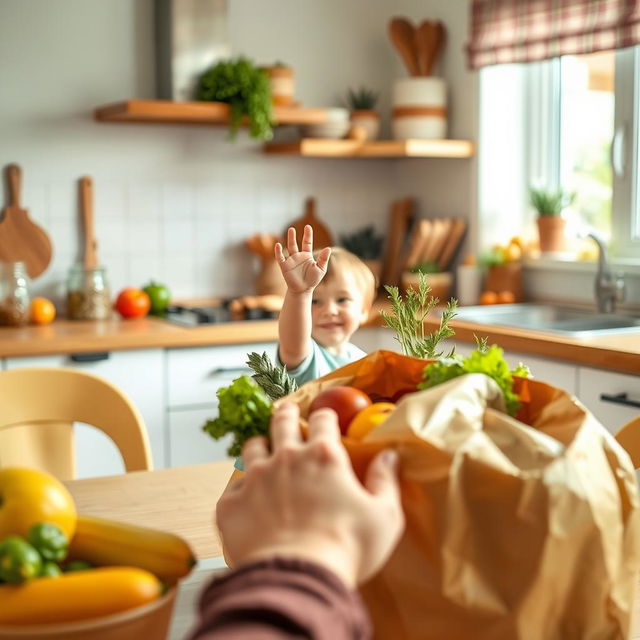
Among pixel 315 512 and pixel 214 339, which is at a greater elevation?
pixel 315 512

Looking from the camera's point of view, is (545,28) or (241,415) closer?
(241,415)

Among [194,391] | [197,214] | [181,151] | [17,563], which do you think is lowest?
[194,391]

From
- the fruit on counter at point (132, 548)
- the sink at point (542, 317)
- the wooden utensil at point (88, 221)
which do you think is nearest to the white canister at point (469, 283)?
the sink at point (542, 317)

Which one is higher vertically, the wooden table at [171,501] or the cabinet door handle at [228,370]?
the wooden table at [171,501]

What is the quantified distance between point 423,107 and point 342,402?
2.90 metres

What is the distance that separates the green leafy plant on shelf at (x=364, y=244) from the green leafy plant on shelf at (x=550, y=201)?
654 mm

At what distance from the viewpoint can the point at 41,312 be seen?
3.10 m

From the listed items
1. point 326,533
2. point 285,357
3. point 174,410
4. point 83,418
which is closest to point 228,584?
point 326,533

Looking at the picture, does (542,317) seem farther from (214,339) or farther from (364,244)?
(214,339)

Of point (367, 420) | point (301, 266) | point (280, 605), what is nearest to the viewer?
point (280, 605)

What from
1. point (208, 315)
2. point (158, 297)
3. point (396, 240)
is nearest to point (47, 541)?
point (208, 315)

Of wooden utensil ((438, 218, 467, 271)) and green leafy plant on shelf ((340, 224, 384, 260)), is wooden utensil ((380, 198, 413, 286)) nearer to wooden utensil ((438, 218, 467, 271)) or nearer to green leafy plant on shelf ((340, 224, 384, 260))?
green leafy plant on shelf ((340, 224, 384, 260))

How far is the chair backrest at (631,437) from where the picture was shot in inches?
59.0

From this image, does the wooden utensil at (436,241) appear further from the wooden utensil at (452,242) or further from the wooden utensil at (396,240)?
the wooden utensil at (396,240)
